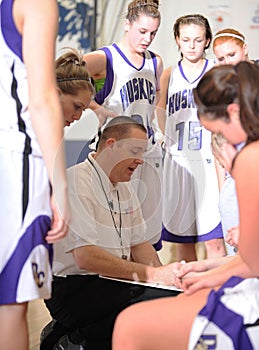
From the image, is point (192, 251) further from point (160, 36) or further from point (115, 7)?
point (115, 7)

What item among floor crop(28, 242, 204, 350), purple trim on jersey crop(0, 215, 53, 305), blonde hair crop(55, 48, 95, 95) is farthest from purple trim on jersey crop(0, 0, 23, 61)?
floor crop(28, 242, 204, 350)

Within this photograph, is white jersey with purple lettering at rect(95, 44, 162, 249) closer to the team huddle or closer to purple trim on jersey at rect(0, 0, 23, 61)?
the team huddle

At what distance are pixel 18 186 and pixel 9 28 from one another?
0.31 meters

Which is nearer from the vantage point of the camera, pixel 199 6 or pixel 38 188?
pixel 38 188

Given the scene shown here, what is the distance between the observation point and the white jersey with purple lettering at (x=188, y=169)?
2.75 meters

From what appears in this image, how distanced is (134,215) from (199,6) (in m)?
2.41

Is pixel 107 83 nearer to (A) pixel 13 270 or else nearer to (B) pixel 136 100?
(B) pixel 136 100

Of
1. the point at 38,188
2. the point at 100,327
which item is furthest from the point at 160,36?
the point at 38,188

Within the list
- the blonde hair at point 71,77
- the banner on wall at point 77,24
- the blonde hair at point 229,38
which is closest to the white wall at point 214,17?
the banner on wall at point 77,24

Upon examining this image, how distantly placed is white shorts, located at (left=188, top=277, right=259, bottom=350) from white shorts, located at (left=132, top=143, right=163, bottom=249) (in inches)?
46.6

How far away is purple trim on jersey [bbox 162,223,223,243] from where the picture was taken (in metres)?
2.79

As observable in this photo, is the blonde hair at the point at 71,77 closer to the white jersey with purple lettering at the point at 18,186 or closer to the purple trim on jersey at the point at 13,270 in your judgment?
the white jersey with purple lettering at the point at 18,186

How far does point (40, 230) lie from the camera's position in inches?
54.6

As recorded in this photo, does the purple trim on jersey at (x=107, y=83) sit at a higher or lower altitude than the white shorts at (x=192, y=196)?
higher
